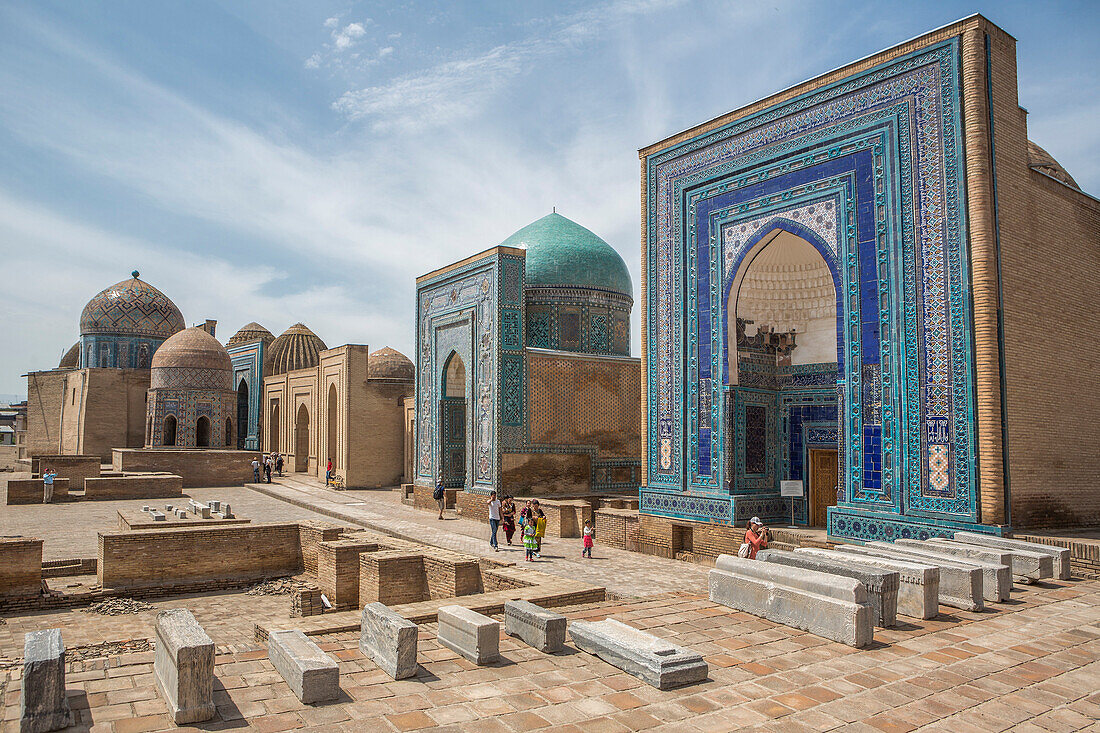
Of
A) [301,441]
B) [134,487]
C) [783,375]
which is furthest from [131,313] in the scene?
[783,375]

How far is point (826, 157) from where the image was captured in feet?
32.1

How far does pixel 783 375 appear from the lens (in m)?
11.6

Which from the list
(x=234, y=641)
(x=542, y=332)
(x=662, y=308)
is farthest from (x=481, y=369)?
(x=234, y=641)

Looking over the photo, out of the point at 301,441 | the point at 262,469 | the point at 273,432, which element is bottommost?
the point at 262,469

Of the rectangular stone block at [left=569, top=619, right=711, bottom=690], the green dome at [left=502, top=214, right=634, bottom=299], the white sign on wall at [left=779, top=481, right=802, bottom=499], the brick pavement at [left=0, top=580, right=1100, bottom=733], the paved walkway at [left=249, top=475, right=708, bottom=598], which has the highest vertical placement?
the green dome at [left=502, top=214, right=634, bottom=299]

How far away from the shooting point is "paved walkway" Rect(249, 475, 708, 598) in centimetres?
925

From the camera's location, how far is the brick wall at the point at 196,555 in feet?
32.3

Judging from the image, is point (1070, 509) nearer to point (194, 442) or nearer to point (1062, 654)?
point (1062, 654)

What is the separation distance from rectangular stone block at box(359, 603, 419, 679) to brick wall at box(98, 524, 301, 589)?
6.98 meters

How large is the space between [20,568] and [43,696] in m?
7.24

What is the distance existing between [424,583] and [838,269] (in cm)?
627

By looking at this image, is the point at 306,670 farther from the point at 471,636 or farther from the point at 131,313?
the point at 131,313

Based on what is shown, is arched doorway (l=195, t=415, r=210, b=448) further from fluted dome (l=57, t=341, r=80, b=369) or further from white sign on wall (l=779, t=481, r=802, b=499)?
white sign on wall (l=779, t=481, r=802, b=499)

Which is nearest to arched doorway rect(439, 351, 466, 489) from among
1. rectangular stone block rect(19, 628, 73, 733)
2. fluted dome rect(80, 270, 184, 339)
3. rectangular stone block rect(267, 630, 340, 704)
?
rectangular stone block rect(267, 630, 340, 704)
